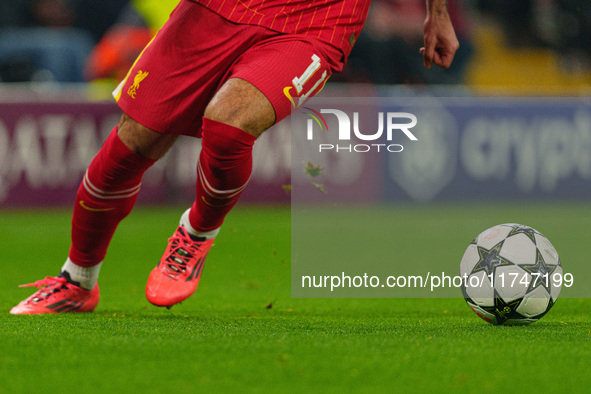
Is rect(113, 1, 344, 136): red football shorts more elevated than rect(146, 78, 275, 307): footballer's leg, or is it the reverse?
rect(113, 1, 344, 136): red football shorts

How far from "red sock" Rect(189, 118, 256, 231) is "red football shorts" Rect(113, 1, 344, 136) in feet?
0.63

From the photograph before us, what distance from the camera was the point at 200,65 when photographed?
11.1 feet

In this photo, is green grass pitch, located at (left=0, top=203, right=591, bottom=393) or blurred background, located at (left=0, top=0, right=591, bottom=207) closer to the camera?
green grass pitch, located at (left=0, top=203, right=591, bottom=393)

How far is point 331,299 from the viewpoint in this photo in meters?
4.34

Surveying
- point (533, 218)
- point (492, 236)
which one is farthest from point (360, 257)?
point (533, 218)

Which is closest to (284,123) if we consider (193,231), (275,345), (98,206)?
(193,231)

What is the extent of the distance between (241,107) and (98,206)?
0.77 m

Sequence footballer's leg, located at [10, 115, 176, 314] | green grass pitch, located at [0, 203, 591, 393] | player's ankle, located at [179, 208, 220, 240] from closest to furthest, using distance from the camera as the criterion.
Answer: green grass pitch, located at [0, 203, 591, 393]
footballer's leg, located at [10, 115, 176, 314]
player's ankle, located at [179, 208, 220, 240]

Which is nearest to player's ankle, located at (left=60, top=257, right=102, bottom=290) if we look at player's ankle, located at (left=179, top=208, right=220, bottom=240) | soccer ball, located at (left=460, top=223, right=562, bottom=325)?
player's ankle, located at (left=179, top=208, right=220, bottom=240)

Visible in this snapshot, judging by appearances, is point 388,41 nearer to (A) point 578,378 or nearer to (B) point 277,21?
(B) point 277,21

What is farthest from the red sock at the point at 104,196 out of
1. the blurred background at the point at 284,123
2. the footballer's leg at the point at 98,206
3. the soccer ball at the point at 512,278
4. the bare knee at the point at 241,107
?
the blurred background at the point at 284,123

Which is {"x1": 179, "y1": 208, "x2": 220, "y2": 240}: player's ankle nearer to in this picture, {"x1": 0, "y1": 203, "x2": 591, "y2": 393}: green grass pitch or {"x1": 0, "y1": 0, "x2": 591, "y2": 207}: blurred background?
{"x1": 0, "y1": 203, "x2": 591, "y2": 393}: green grass pitch

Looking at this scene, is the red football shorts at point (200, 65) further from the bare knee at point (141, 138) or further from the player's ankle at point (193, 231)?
the player's ankle at point (193, 231)

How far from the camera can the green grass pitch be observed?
2225 mm
